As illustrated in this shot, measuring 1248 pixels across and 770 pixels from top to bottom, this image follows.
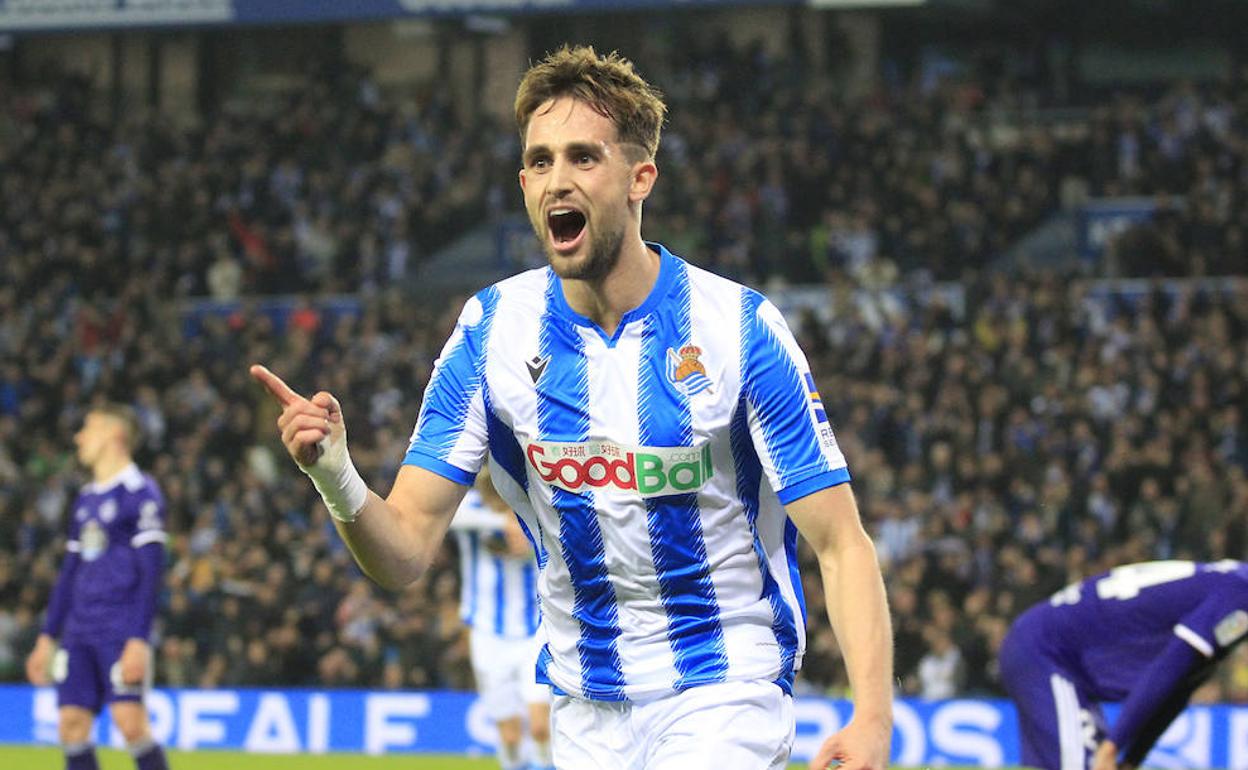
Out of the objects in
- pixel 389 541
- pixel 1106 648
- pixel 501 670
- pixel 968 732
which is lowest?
pixel 968 732

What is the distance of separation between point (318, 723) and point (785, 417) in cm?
1070

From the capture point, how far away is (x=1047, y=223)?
804 inches

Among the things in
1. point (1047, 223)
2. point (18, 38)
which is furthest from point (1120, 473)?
point (18, 38)

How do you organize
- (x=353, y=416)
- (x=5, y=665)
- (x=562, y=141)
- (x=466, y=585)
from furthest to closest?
(x=353, y=416)
(x=5, y=665)
(x=466, y=585)
(x=562, y=141)

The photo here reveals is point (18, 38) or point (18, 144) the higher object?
point (18, 38)

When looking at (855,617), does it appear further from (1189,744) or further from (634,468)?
(1189,744)

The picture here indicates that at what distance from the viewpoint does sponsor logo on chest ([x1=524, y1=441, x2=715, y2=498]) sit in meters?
3.68

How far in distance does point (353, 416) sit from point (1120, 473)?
7.47 meters

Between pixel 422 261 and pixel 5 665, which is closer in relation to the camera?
pixel 5 665

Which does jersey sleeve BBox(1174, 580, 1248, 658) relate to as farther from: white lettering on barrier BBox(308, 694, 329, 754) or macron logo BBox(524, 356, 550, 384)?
white lettering on barrier BBox(308, 694, 329, 754)

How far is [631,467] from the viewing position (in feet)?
12.1

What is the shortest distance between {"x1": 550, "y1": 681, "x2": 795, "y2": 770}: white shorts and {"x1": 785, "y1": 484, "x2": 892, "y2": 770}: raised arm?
11.1 inches

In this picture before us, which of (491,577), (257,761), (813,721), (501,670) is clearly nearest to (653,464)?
(491,577)

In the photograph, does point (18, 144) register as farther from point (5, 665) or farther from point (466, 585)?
point (466, 585)
